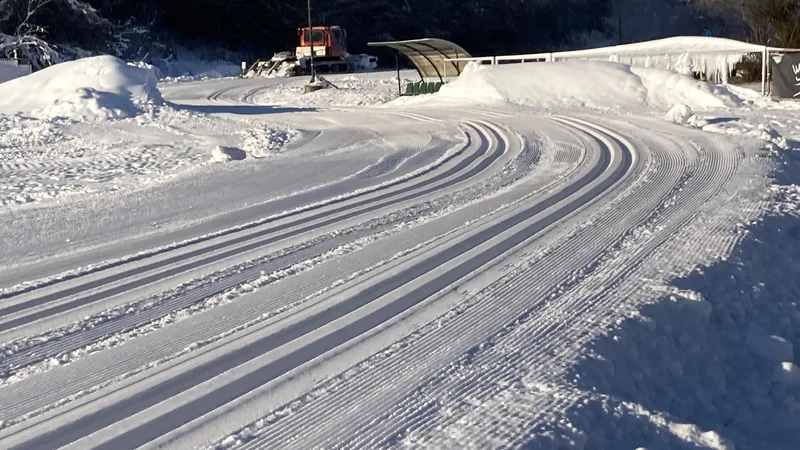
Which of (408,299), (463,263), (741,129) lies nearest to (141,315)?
(408,299)

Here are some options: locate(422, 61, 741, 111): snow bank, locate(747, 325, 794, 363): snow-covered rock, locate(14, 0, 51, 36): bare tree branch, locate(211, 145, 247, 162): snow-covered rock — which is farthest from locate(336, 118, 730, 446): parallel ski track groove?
locate(14, 0, 51, 36): bare tree branch

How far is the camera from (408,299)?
6.16 m

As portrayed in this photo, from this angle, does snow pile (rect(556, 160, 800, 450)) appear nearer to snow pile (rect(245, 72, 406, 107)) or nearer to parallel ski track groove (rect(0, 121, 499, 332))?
parallel ski track groove (rect(0, 121, 499, 332))

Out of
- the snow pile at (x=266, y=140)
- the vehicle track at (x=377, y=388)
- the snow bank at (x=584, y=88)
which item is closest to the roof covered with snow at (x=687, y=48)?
the snow bank at (x=584, y=88)

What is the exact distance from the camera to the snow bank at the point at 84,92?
19.0 m

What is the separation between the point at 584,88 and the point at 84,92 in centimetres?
1317

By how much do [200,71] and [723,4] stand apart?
121 feet

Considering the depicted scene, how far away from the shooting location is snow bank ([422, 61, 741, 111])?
22344 mm

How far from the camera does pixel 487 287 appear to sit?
252 inches

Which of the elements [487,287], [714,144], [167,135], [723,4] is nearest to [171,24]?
[723,4]

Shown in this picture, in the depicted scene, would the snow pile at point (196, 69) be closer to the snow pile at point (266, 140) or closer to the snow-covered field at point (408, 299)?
the snow pile at point (266, 140)

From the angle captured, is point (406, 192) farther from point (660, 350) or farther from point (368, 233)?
point (660, 350)

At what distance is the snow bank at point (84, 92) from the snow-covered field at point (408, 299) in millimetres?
5593

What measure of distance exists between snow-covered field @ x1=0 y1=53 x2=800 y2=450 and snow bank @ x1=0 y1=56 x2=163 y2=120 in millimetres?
5593
